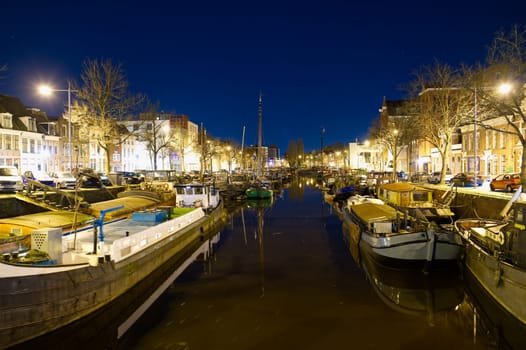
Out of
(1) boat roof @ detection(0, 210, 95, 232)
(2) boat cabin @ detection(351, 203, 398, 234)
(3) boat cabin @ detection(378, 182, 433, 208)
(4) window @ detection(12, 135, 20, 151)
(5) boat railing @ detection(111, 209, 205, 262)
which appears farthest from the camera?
(4) window @ detection(12, 135, 20, 151)

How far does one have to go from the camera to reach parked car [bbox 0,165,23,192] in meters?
31.5

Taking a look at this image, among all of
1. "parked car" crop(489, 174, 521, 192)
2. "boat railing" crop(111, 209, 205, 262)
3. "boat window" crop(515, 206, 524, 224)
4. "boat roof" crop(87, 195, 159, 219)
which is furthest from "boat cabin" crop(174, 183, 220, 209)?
"parked car" crop(489, 174, 521, 192)

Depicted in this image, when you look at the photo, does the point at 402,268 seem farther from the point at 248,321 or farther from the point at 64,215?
the point at 64,215

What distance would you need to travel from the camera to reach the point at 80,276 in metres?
12.4

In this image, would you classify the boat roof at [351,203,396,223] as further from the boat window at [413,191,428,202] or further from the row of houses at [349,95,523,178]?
the row of houses at [349,95,523,178]

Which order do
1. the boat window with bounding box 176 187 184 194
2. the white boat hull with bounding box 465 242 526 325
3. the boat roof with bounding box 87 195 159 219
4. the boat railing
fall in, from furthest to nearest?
the boat window with bounding box 176 187 184 194, the boat roof with bounding box 87 195 159 219, the boat railing, the white boat hull with bounding box 465 242 526 325

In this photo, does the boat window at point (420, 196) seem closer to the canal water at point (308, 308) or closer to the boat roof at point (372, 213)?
the boat roof at point (372, 213)

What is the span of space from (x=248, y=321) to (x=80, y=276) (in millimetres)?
5626

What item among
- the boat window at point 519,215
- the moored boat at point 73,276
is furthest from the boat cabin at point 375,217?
the moored boat at point 73,276

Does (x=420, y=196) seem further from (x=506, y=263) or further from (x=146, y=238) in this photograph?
(x=146, y=238)

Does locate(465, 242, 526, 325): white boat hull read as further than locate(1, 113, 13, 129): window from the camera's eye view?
No

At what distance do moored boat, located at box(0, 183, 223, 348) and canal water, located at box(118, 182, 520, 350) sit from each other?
1395mm

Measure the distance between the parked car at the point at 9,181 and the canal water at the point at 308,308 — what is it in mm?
19054

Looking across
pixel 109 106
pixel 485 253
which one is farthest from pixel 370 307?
pixel 109 106
